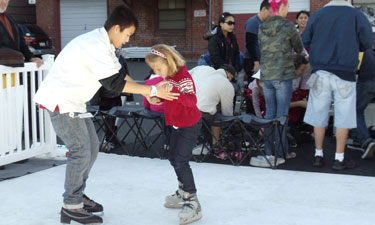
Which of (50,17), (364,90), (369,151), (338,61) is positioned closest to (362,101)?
(364,90)

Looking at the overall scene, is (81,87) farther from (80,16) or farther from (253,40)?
(80,16)

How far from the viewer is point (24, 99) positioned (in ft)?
19.5

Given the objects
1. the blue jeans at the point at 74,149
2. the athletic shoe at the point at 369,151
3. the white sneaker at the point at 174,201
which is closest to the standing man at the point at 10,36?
the blue jeans at the point at 74,149

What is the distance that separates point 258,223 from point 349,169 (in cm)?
201

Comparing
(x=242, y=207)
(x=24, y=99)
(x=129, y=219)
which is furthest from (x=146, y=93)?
(x=24, y=99)

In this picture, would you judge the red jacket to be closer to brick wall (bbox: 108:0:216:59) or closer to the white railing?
the white railing

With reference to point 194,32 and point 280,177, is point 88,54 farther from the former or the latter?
point 194,32

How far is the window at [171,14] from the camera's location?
2603cm

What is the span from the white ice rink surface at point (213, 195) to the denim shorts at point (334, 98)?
0.62 meters

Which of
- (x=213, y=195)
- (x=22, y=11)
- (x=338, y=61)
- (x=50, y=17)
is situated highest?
(x=22, y=11)

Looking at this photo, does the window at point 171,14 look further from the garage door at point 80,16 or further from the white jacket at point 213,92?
the white jacket at point 213,92

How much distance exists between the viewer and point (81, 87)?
13.1ft

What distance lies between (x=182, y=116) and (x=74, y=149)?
2.77ft

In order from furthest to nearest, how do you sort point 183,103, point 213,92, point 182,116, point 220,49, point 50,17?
point 50,17 → point 220,49 → point 213,92 → point 182,116 → point 183,103
